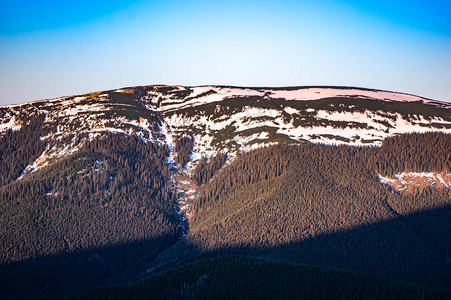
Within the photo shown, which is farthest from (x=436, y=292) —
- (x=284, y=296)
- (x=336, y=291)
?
(x=284, y=296)

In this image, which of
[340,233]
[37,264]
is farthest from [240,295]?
[37,264]

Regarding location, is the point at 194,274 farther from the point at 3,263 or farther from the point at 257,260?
the point at 3,263

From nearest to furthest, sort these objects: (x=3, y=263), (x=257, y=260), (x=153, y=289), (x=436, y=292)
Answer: (x=436, y=292), (x=153, y=289), (x=257, y=260), (x=3, y=263)

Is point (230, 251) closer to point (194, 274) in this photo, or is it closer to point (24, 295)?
point (194, 274)

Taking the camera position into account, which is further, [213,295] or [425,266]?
[425,266]

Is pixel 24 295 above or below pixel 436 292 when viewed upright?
below

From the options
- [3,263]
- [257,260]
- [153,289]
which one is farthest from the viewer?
[3,263]
